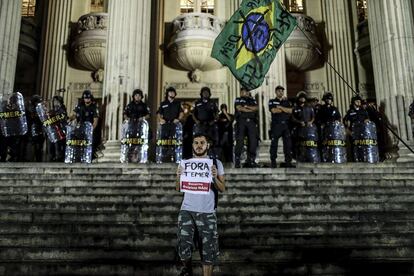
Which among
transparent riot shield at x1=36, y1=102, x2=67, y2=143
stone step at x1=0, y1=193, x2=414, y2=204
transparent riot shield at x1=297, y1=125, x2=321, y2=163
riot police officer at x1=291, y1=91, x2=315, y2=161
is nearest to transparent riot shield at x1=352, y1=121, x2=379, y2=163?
transparent riot shield at x1=297, y1=125, x2=321, y2=163

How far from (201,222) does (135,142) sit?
6874 mm

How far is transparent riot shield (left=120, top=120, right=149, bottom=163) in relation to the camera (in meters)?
10.6

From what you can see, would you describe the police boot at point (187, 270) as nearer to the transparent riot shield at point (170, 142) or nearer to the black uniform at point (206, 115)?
the black uniform at point (206, 115)

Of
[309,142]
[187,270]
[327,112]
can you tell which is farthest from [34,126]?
[187,270]

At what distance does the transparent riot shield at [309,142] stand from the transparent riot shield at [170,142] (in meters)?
2.97

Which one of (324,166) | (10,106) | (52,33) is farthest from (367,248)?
(52,33)

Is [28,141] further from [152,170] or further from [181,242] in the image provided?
[181,242]

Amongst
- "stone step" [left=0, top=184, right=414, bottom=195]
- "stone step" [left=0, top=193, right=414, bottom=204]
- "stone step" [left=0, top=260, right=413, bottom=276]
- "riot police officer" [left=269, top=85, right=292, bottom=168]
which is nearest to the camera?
"stone step" [left=0, top=260, right=413, bottom=276]

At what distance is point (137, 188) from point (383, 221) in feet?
13.1

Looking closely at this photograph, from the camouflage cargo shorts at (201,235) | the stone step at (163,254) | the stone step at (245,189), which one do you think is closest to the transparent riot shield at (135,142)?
the stone step at (245,189)

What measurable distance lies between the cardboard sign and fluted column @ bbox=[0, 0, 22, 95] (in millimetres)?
9554

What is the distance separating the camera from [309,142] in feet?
34.4

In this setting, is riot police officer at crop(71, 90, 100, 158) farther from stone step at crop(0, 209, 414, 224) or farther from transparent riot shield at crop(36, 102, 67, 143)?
stone step at crop(0, 209, 414, 224)

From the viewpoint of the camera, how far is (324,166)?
865 cm
